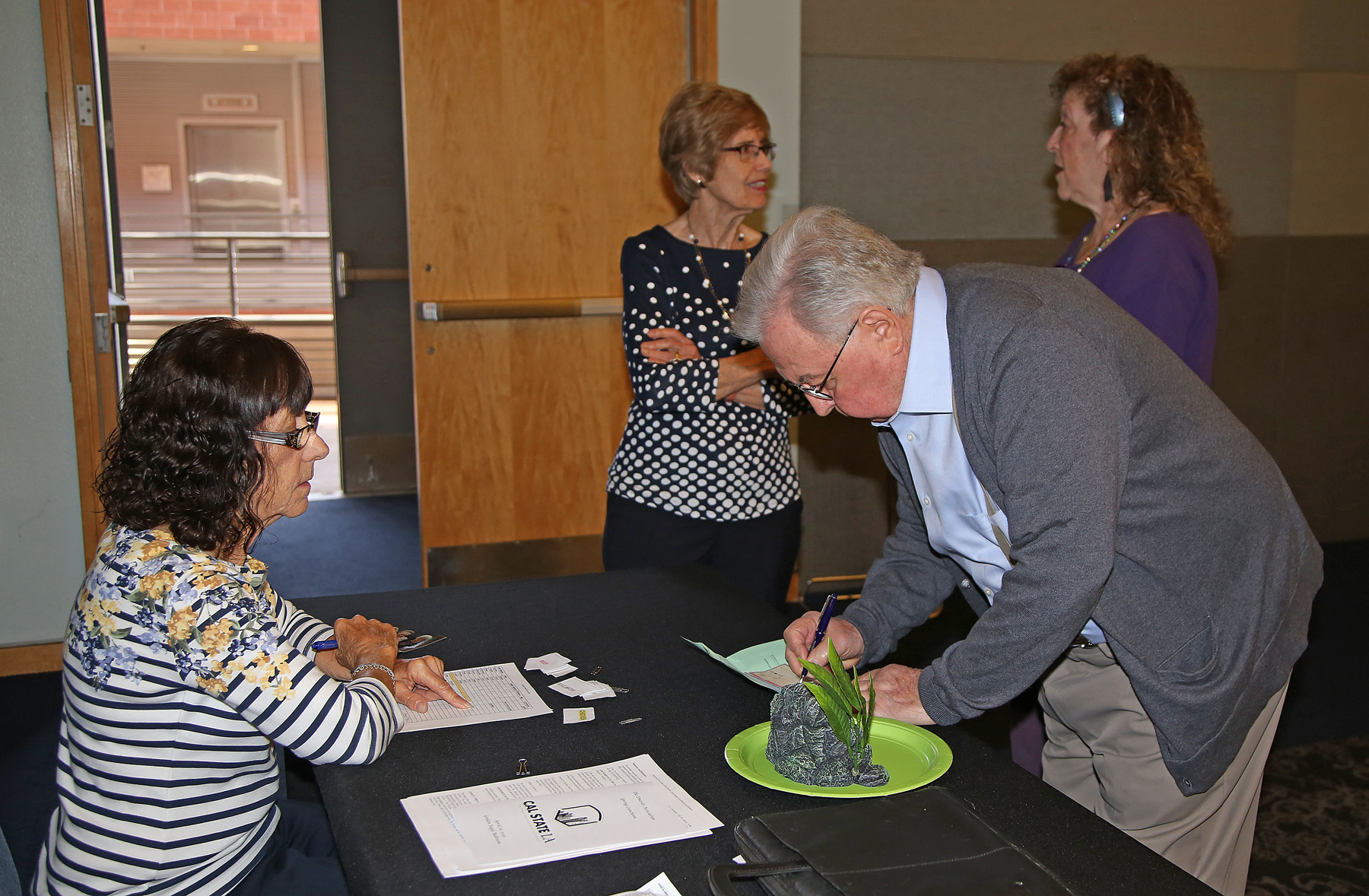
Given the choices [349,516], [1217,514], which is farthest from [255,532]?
[349,516]

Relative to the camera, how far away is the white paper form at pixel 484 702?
4.58 ft

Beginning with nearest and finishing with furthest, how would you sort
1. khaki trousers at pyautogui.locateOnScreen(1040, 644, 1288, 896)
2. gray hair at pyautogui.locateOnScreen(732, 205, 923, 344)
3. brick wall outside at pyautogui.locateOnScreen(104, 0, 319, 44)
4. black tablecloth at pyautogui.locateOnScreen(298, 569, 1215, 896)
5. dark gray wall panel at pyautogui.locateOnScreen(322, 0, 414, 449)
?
black tablecloth at pyautogui.locateOnScreen(298, 569, 1215, 896)
gray hair at pyautogui.locateOnScreen(732, 205, 923, 344)
khaki trousers at pyautogui.locateOnScreen(1040, 644, 1288, 896)
dark gray wall panel at pyautogui.locateOnScreen(322, 0, 414, 449)
brick wall outside at pyautogui.locateOnScreen(104, 0, 319, 44)

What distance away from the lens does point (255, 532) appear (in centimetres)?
141

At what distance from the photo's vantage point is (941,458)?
1384 mm

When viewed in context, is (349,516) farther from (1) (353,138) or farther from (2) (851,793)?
(2) (851,793)

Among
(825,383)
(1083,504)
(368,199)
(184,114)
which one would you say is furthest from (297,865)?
(184,114)

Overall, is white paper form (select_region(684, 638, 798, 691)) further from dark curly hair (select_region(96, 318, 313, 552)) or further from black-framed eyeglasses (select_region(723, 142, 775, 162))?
black-framed eyeglasses (select_region(723, 142, 775, 162))

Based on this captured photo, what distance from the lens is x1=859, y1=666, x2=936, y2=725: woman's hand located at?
4.39 feet

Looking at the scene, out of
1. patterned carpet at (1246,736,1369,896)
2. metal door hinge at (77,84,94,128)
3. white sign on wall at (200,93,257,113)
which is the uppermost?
white sign on wall at (200,93,257,113)

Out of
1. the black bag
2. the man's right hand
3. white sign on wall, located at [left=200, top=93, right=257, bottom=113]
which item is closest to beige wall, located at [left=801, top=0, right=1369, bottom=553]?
the man's right hand

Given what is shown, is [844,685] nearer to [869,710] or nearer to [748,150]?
[869,710]

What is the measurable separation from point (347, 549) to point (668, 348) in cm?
324

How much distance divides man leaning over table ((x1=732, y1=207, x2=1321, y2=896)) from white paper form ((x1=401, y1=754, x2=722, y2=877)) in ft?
1.15

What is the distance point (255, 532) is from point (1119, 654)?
3.76 feet
